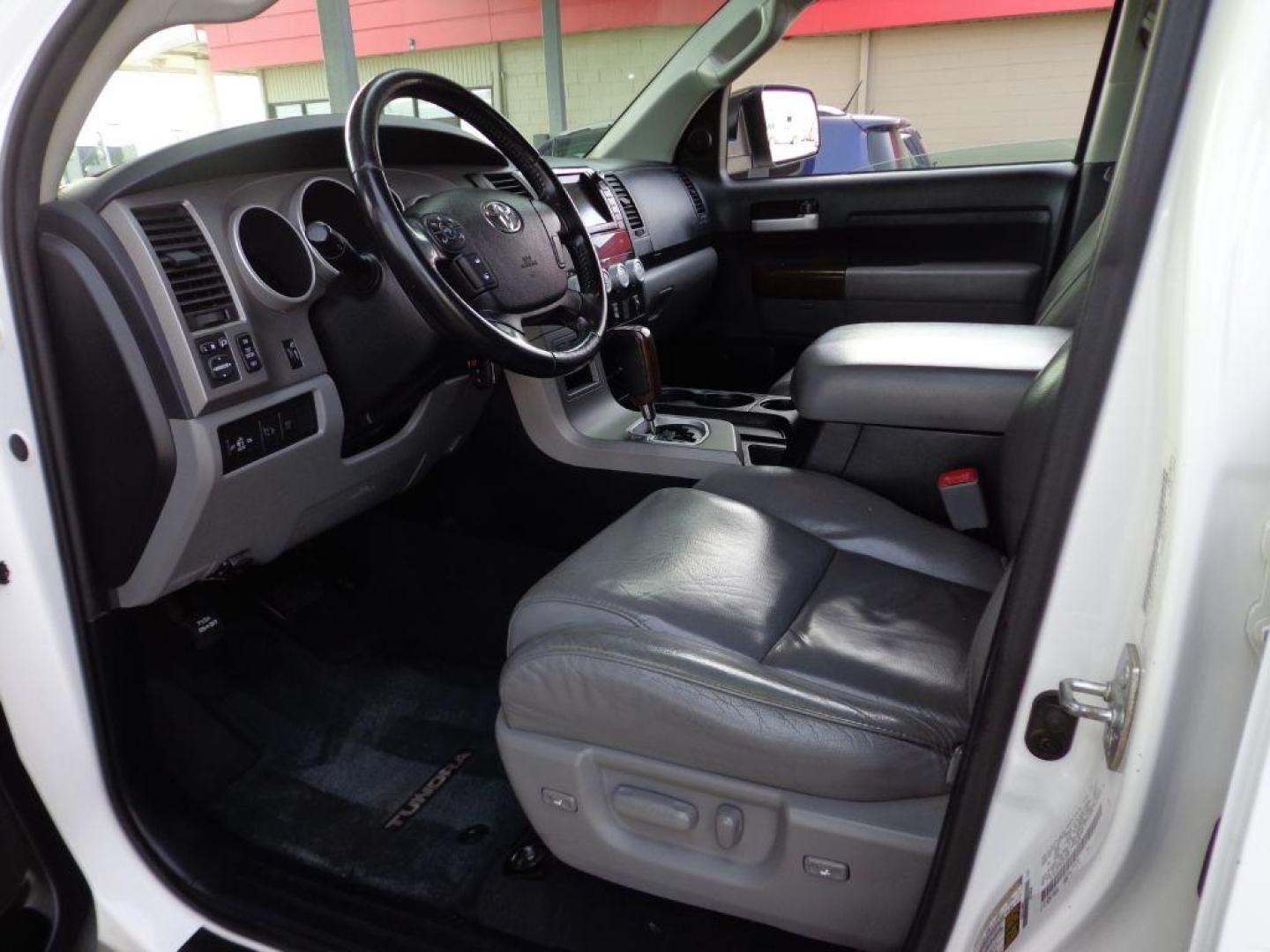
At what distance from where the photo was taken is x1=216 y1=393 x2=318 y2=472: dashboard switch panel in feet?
3.84

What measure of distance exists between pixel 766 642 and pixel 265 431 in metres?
0.71

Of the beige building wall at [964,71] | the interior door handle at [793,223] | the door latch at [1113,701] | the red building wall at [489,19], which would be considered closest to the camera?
the door latch at [1113,701]

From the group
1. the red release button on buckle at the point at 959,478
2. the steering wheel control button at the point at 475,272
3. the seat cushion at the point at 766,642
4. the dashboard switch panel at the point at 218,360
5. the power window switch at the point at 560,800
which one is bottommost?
the power window switch at the point at 560,800

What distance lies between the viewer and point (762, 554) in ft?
3.87

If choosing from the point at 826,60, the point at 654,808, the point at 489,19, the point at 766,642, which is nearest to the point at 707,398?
the point at 766,642

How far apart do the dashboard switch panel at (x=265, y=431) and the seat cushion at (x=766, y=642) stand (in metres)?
0.43

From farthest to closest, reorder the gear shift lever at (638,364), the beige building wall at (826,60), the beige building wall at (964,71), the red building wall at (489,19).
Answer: the red building wall at (489,19)
the beige building wall at (964,71)
the beige building wall at (826,60)
the gear shift lever at (638,364)

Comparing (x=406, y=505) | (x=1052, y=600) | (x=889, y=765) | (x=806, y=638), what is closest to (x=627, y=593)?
(x=806, y=638)

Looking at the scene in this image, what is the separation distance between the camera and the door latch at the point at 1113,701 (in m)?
0.51

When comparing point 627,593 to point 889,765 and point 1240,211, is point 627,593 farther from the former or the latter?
point 1240,211

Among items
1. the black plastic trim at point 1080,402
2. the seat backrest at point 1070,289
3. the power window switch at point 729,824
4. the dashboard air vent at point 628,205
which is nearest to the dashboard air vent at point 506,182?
the dashboard air vent at point 628,205

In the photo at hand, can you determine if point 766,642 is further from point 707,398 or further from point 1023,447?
point 707,398

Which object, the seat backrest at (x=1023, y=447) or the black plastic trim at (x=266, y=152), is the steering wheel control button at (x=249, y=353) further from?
the seat backrest at (x=1023, y=447)

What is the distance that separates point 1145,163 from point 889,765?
0.55 metres
